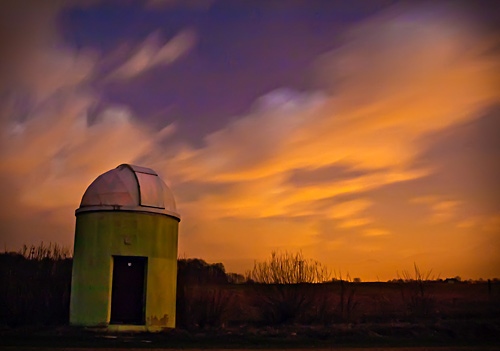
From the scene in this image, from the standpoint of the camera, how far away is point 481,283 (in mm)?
44750

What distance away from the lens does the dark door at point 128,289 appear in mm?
18828

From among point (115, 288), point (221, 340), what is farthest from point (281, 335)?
point (115, 288)

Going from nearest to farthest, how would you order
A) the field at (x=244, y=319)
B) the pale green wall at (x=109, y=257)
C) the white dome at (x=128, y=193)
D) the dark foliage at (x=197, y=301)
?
the field at (x=244, y=319) → the pale green wall at (x=109, y=257) → the white dome at (x=128, y=193) → the dark foliage at (x=197, y=301)

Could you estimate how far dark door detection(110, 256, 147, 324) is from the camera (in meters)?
18.8

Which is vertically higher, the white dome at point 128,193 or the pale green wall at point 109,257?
the white dome at point 128,193

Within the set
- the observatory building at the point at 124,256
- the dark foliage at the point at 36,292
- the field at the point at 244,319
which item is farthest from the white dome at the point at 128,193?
the dark foliage at the point at 36,292

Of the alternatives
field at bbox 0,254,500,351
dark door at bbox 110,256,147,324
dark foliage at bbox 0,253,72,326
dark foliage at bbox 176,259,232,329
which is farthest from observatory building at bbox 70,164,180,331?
dark foliage at bbox 0,253,72,326

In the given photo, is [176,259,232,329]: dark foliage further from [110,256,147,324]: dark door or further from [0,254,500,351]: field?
[110,256,147,324]: dark door

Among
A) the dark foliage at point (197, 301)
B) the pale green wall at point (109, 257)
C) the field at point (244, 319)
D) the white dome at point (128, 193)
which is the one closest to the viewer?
the field at point (244, 319)

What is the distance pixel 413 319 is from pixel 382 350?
11604mm

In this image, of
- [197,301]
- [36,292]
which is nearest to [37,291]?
[36,292]

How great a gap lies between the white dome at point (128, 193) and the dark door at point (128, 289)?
5.36 feet

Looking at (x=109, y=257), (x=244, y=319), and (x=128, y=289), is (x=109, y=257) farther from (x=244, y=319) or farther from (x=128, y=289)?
(x=244, y=319)

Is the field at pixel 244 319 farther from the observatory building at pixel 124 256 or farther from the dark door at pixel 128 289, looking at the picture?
the dark door at pixel 128 289
